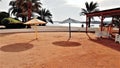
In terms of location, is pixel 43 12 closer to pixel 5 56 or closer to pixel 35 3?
pixel 35 3

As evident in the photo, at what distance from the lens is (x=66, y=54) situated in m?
9.95

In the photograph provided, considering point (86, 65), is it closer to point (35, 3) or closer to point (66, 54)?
→ point (66, 54)

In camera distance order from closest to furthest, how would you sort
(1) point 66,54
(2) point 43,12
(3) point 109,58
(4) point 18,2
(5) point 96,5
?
Answer: (3) point 109,58 < (1) point 66,54 < (4) point 18,2 < (5) point 96,5 < (2) point 43,12

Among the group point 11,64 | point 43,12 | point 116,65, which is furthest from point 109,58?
point 43,12

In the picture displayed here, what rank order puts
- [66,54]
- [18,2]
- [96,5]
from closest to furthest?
[66,54] → [18,2] → [96,5]

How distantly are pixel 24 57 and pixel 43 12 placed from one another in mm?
47019

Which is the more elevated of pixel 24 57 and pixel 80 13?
pixel 80 13

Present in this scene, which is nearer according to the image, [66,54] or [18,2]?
[66,54]

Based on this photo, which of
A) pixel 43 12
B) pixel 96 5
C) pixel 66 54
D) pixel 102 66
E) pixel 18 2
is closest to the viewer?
pixel 102 66

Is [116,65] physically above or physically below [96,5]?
below

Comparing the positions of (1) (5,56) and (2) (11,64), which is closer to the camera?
(2) (11,64)

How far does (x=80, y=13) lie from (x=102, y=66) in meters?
38.6

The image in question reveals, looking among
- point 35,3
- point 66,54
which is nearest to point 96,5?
point 35,3

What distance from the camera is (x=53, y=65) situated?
25.8 feet
